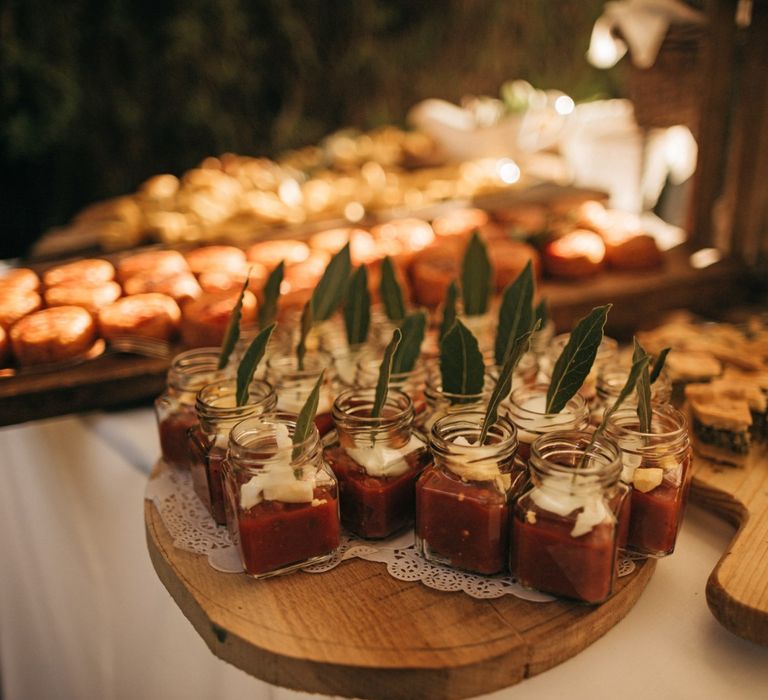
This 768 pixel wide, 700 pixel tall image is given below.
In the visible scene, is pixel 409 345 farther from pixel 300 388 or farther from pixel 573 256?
pixel 573 256

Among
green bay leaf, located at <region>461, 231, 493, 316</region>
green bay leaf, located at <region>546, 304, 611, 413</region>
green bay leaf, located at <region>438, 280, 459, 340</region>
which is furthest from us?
green bay leaf, located at <region>461, 231, 493, 316</region>

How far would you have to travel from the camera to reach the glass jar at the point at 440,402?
4.11 feet

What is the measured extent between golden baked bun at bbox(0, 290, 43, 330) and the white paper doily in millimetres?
873

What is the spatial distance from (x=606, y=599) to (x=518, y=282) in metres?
0.57

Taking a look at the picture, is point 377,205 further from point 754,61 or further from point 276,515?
point 276,515

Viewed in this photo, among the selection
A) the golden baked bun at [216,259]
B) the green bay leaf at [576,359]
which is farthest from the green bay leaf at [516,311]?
the golden baked bun at [216,259]

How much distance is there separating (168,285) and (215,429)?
1.03 m

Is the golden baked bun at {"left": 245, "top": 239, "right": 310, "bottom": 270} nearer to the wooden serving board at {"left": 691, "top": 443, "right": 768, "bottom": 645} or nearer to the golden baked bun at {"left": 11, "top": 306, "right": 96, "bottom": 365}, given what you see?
the golden baked bun at {"left": 11, "top": 306, "right": 96, "bottom": 365}

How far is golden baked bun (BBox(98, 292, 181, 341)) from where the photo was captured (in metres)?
1.94

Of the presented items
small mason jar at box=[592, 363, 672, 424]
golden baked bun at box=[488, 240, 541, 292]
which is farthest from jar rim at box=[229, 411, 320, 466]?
golden baked bun at box=[488, 240, 541, 292]

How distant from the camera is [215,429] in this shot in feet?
3.98

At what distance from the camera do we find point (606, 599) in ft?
3.47


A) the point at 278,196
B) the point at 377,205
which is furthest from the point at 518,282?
the point at 278,196

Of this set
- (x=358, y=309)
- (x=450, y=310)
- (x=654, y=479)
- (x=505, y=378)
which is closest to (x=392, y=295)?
(x=358, y=309)
